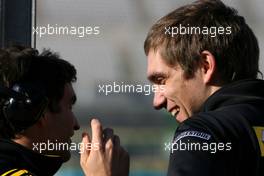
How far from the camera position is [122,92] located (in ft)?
8.29

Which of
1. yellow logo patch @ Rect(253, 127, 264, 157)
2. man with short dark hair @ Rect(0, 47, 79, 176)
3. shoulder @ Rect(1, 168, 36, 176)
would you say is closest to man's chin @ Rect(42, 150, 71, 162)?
man with short dark hair @ Rect(0, 47, 79, 176)

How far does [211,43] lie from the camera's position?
Answer: 5.69 ft

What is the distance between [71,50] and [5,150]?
738 mm

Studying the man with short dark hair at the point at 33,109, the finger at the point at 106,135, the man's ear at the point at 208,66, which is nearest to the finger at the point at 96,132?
the finger at the point at 106,135

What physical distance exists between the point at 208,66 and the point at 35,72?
1.83ft

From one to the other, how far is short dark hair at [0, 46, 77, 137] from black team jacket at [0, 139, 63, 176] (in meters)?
0.08

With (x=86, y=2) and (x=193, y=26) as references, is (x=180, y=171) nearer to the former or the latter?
(x=193, y=26)

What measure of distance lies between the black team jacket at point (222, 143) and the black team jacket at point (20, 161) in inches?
18.9

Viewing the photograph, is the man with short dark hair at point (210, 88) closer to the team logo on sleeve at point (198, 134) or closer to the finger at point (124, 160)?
the team logo on sleeve at point (198, 134)

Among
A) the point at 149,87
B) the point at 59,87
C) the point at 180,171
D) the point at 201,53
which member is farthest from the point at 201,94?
the point at 149,87

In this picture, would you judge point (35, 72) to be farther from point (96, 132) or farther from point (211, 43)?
point (211, 43)

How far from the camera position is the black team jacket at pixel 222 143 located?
4.83 ft

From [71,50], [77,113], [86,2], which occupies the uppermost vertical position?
[86,2]

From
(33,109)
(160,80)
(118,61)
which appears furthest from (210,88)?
(118,61)
